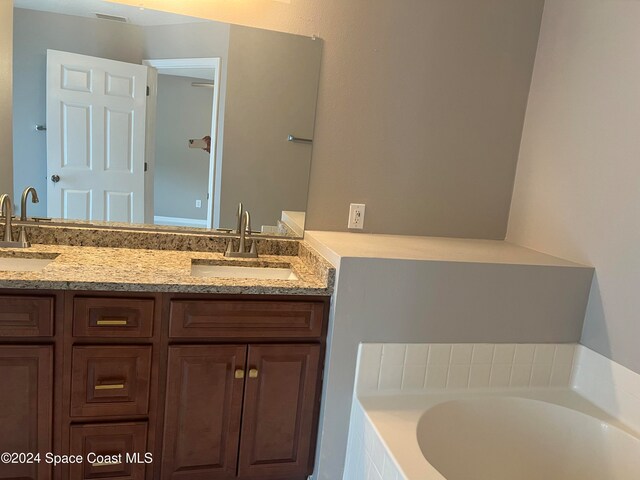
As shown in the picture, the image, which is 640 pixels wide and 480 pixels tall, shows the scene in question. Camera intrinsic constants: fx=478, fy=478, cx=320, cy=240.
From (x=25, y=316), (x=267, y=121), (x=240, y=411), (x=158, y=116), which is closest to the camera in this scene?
(x=25, y=316)

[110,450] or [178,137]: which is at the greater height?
[178,137]

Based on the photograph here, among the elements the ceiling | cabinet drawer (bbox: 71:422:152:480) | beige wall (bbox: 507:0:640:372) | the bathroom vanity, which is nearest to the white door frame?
the ceiling

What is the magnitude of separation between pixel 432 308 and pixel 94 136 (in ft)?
4.77

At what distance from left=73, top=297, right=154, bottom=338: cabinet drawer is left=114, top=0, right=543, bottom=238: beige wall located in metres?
0.83

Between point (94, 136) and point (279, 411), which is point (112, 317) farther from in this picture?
point (94, 136)

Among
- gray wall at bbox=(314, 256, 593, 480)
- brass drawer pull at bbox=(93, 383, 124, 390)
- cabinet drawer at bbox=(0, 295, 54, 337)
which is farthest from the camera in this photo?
gray wall at bbox=(314, 256, 593, 480)

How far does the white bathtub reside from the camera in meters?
1.59

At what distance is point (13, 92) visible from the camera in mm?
1791

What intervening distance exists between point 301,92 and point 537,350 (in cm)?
141

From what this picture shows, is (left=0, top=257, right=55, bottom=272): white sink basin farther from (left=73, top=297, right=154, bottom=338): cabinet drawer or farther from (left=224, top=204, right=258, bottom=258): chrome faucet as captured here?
(left=224, top=204, right=258, bottom=258): chrome faucet

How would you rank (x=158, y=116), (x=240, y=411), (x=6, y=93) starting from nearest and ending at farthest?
(x=240, y=411) < (x=6, y=93) < (x=158, y=116)

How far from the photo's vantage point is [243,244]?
202 cm

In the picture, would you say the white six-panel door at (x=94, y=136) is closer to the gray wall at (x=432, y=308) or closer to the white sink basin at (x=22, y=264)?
the white sink basin at (x=22, y=264)

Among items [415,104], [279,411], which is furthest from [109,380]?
[415,104]
